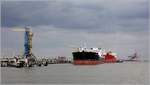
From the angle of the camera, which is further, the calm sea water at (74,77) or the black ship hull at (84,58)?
the black ship hull at (84,58)

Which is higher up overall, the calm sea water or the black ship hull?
the black ship hull

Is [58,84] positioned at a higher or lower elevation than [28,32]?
lower

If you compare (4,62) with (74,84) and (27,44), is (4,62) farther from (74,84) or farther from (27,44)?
(74,84)

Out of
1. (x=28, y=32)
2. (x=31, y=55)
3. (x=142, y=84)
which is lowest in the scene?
(x=142, y=84)

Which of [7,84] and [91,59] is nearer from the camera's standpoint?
[7,84]

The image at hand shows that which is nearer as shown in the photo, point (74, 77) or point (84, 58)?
point (74, 77)

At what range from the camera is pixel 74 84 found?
76.7 feet

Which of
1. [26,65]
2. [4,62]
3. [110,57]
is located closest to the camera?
[26,65]

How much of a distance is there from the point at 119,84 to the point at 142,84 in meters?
1.44

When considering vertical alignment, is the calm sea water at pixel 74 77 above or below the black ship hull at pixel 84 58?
below

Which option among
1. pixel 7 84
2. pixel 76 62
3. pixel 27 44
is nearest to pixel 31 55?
pixel 27 44

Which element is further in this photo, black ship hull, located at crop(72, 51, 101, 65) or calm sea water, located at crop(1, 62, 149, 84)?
black ship hull, located at crop(72, 51, 101, 65)

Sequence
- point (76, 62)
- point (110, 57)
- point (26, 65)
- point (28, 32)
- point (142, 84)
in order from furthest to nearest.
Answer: point (110, 57) < point (76, 62) < point (28, 32) < point (26, 65) < point (142, 84)

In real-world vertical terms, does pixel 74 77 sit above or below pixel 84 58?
below
